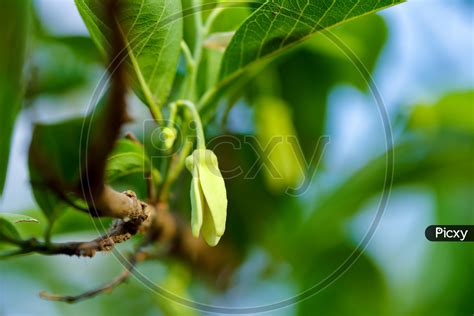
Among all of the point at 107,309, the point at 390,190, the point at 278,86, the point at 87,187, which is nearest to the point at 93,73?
the point at 278,86

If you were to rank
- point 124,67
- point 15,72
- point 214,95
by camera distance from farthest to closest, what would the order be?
point 214,95, point 15,72, point 124,67

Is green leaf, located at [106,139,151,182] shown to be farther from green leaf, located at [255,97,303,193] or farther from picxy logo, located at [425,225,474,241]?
picxy logo, located at [425,225,474,241]

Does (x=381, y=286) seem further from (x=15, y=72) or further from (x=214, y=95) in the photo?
(x=15, y=72)

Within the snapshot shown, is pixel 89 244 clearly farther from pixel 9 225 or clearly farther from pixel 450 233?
pixel 450 233

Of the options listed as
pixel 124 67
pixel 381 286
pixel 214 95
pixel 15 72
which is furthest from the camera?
pixel 381 286

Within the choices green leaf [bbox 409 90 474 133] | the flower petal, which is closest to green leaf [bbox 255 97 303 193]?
green leaf [bbox 409 90 474 133]

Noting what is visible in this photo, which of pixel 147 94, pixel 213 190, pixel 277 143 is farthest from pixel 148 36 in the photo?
pixel 277 143
